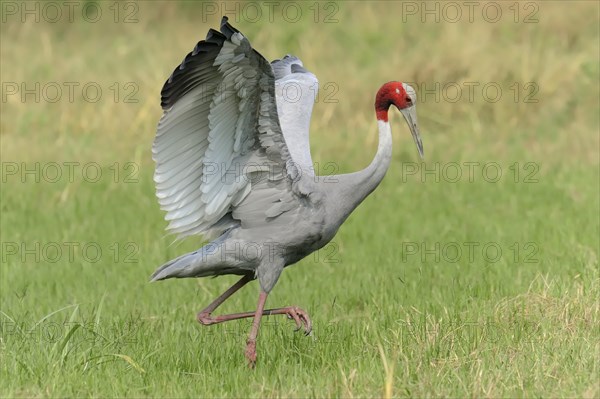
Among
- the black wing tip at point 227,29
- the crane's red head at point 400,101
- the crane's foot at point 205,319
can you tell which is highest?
the black wing tip at point 227,29

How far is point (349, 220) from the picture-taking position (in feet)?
33.0

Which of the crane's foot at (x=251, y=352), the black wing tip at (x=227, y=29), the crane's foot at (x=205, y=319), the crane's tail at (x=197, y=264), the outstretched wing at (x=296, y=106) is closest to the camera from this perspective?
the black wing tip at (x=227, y=29)

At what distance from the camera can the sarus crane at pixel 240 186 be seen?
20.7 feet

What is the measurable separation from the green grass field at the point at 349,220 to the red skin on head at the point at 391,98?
1.17m

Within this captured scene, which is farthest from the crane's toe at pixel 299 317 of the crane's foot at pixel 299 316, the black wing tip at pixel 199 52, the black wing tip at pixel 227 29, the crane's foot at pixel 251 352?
the black wing tip at pixel 227 29

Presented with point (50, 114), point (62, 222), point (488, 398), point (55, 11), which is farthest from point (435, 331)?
point (55, 11)

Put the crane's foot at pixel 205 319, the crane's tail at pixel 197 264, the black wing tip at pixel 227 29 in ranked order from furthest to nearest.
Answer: the crane's foot at pixel 205 319, the crane's tail at pixel 197 264, the black wing tip at pixel 227 29

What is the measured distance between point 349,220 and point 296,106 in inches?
106

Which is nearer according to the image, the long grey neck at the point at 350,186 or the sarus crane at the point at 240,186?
the sarus crane at the point at 240,186

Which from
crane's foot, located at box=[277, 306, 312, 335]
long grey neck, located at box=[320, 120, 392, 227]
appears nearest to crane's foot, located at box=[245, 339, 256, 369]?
crane's foot, located at box=[277, 306, 312, 335]

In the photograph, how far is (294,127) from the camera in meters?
7.36

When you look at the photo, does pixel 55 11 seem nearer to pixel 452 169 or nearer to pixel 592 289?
pixel 452 169

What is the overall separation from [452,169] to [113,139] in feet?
11.4

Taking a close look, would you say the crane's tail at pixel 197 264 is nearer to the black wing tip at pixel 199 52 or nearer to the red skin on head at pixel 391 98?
the black wing tip at pixel 199 52
